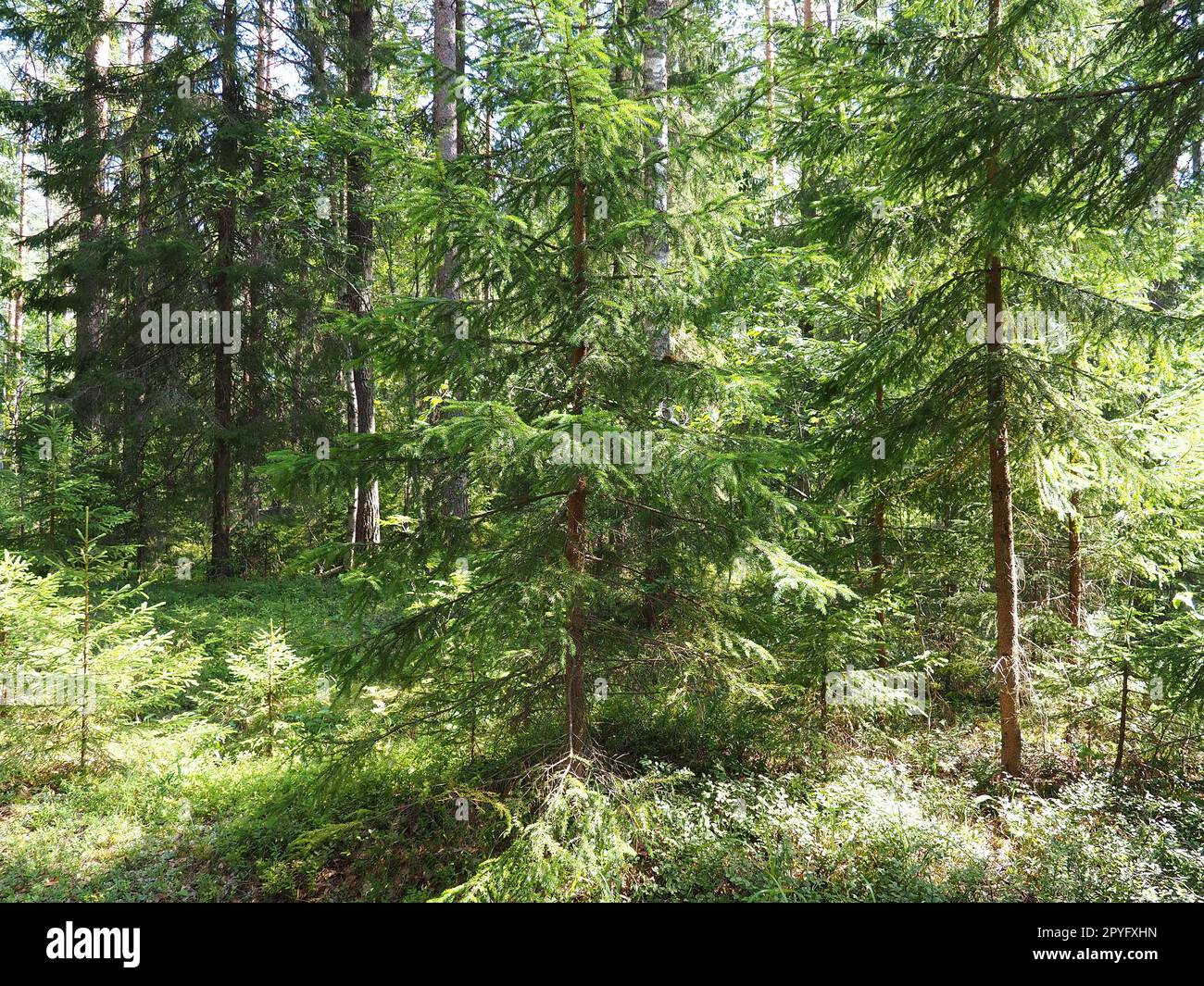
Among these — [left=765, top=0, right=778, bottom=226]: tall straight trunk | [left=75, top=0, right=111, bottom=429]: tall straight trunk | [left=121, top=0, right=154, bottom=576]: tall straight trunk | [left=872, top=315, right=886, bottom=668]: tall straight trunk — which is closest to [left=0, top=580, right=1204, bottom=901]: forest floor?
[left=872, top=315, right=886, bottom=668]: tall straight trunk

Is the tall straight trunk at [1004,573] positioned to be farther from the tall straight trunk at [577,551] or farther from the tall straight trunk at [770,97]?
the tall straight trunk at [577,551]

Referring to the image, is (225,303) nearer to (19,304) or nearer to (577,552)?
(577,552)

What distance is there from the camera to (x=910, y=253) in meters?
5.75

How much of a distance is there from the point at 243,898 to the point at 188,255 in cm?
1165

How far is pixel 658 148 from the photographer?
628cm

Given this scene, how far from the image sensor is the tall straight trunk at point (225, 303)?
1250cm

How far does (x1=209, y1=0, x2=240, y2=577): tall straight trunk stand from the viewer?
12500 millimetres

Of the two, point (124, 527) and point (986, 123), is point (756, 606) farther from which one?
point (124, 527)

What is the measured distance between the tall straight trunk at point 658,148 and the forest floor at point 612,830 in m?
3.59

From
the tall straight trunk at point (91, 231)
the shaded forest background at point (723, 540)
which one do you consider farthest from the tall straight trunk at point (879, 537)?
the tall straight trunk at point (91, 231)

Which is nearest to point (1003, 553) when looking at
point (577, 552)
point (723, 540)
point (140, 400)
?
point (723, 540)

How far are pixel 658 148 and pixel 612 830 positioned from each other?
19.9 feet
